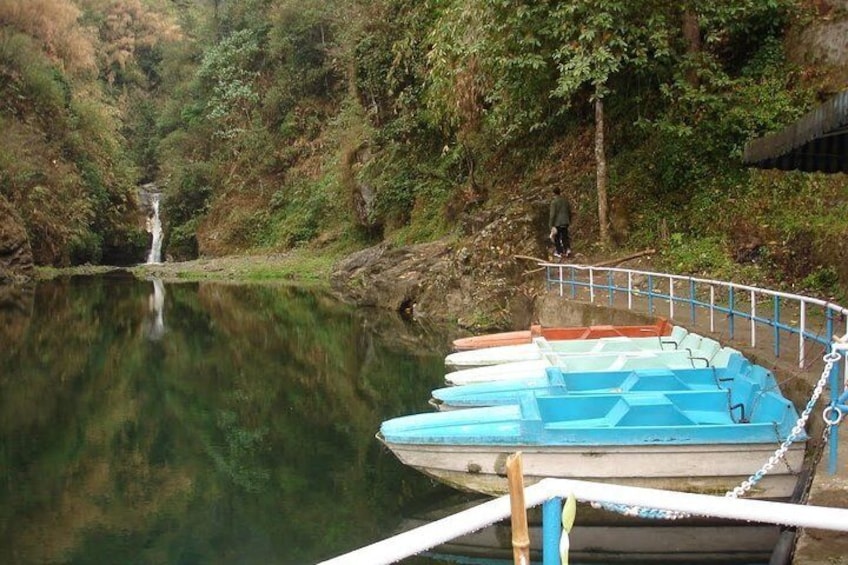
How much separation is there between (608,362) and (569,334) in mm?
3365

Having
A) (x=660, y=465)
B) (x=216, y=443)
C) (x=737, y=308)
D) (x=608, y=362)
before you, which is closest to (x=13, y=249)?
(x=216, y=443)

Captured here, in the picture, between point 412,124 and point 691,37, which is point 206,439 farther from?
point 412,124

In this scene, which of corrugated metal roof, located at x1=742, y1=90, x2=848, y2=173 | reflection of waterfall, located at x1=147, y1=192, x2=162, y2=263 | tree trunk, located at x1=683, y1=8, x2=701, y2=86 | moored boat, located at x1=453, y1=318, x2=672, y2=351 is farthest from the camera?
reflection of waterfall, located at x1=147, y1=192, x2=162, y2=263

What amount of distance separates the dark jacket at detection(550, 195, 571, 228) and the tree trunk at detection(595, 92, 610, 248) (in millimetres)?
848

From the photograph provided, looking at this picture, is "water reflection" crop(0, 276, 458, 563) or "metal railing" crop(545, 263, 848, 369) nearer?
"water reflection" crop(0, 276, 458, 563)

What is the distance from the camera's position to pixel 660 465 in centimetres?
798

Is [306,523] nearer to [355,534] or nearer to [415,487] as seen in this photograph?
[355,534]

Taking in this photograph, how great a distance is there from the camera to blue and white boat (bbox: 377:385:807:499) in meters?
7.79

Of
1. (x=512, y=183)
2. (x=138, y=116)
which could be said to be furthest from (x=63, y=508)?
(x=138, y=116)

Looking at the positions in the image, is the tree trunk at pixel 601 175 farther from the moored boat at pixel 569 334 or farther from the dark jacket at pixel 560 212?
the moored boat at pixel 569 334

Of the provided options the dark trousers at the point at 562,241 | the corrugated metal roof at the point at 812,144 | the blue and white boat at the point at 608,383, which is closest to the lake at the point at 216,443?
the blue and white boat at the point at 608,383

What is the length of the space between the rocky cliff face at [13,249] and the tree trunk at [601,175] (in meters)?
31.8

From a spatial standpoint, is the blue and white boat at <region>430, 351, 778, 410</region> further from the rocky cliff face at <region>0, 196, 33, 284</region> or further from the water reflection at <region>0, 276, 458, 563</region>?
the rocky cliff face at <region>0, 196, 33, 284</region>

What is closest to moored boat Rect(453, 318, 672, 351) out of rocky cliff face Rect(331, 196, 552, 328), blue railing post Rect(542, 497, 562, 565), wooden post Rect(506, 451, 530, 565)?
rocky cliff face Rect(331, 196, 552, 328)
